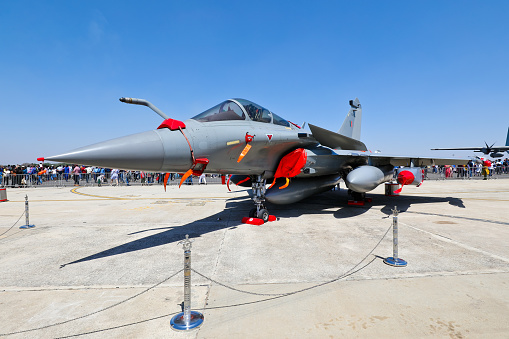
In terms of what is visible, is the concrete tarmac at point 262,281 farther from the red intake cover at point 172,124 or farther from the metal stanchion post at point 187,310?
the red intake cover at point 172,124

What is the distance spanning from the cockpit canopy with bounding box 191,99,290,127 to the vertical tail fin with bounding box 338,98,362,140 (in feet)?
26.8

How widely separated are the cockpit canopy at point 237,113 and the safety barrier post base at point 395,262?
13.4ft

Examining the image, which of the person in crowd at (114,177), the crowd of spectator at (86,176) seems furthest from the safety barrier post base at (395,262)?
the person in crowd at (114,177)

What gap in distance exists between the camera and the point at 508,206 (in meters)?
9.66

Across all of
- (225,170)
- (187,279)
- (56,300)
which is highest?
(225,170)

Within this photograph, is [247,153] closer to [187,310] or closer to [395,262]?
[395,262]

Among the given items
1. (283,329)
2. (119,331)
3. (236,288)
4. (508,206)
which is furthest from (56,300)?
(508,206)

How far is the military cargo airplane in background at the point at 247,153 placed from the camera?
13.3ft

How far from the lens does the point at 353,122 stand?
1423 centimetres

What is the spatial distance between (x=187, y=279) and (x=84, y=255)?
334 centimetres

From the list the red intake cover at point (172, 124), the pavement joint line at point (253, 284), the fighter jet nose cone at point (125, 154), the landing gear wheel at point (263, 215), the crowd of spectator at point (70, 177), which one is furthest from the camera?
the crowd of spectator at point (70, 177)

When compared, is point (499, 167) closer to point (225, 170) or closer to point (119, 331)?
point (225, 170)

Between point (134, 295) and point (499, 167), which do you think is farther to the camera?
point (499, 167)

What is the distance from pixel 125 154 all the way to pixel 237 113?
2.82m
